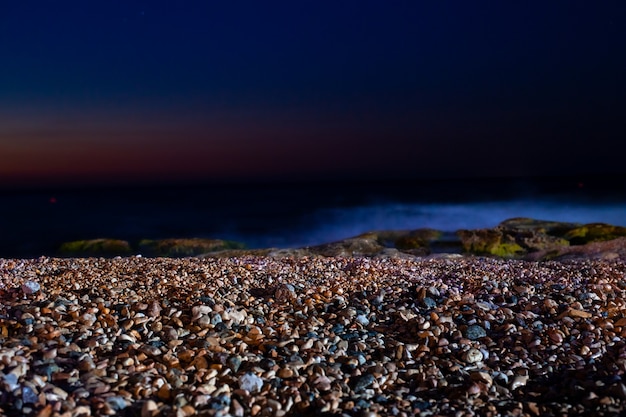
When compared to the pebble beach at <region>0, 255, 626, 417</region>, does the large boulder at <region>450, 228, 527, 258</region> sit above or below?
below

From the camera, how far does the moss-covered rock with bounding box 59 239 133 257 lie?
15469 millimetres

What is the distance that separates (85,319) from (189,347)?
91 centimetres

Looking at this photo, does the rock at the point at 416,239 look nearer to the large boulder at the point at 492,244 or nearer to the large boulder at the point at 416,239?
the large boulder at the point at 416,239

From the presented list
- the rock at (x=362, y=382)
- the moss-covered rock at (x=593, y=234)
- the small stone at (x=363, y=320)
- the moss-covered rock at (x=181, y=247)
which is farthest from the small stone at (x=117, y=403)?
the moss-covered rock at (x=593, y=234)

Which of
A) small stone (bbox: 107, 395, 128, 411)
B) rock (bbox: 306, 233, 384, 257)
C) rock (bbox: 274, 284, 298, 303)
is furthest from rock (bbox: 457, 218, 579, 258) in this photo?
small stone (bbox: 107, 395, 128, 411)

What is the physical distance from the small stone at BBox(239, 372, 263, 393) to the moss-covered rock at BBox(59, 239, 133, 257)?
509 inches

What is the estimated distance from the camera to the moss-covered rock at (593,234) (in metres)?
13.3

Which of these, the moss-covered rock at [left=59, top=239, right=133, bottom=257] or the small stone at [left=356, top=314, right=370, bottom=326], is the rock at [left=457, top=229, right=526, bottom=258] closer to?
the small stone at [left=356, top=314, right=370, bottom=326]

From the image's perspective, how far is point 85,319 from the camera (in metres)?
4.13

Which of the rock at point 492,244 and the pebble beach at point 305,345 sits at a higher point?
the pebble beach at point 305,345

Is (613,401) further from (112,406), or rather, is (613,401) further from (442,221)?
(442,221)

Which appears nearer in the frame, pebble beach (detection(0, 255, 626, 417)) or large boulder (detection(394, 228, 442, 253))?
pebble beach (detection(0, 255, 626, 417))

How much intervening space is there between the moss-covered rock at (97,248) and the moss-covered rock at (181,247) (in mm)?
502

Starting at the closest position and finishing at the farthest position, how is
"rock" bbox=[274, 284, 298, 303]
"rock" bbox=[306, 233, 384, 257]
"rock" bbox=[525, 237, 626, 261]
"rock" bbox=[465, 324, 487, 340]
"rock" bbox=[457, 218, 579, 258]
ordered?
"rock" bbox=[465, 324, 487, 340] < "rock" bbox=[274, 284, 298, 303] < "rock" bbox=[525, 237, 626, 261] < "rock" bbox=[306, 233, 384, 257] < "rock" bbox=[457, 218, 579, 258]
